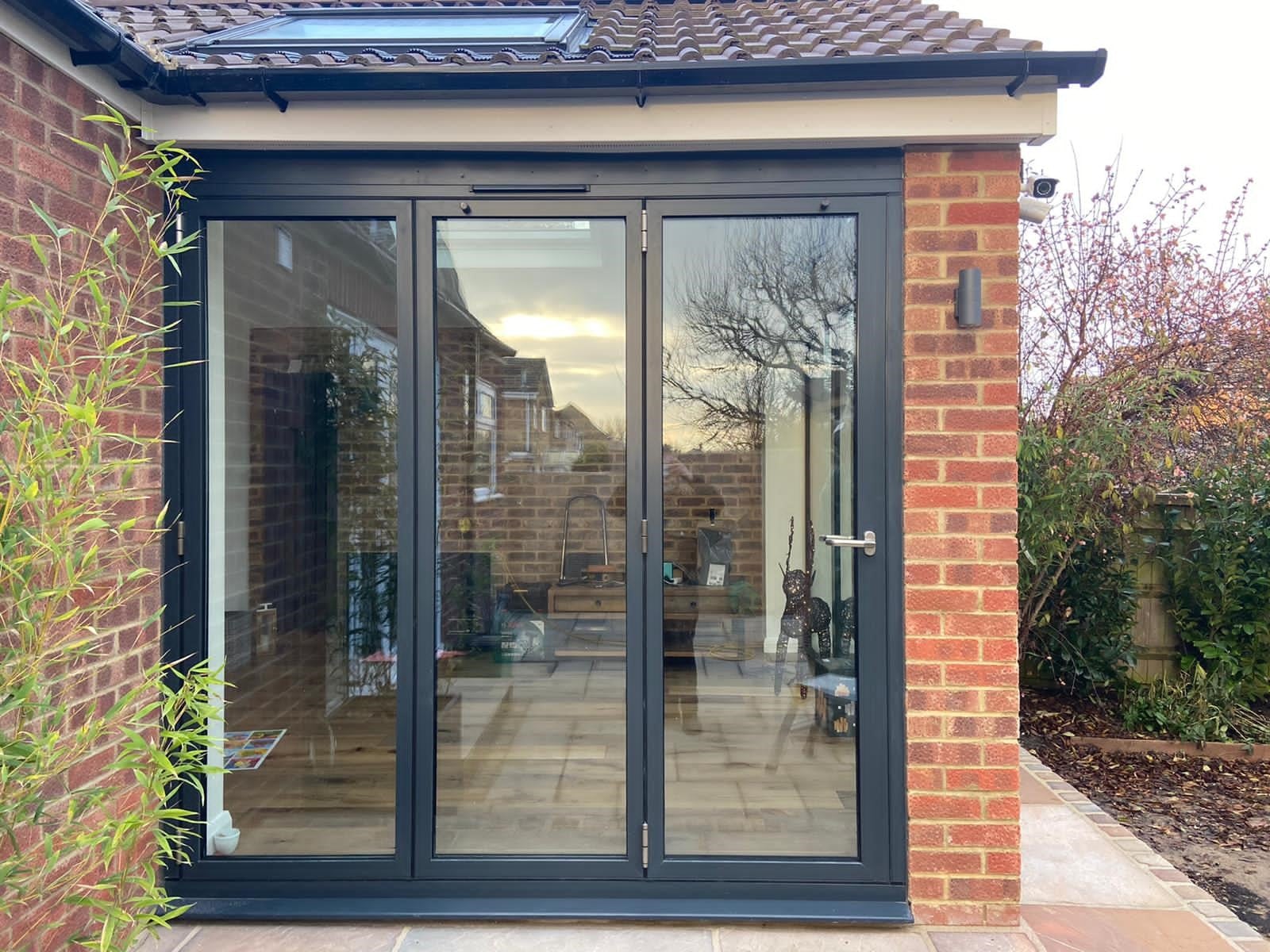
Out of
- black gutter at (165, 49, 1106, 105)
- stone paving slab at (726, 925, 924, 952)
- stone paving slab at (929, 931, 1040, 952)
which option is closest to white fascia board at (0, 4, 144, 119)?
black gutter at (165, 49, 1106, 105)

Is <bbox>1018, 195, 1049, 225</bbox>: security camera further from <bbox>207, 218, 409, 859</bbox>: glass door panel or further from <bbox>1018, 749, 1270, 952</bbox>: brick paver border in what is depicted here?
<bbox>207, 218, 409, 859</bbox>: glass door panel

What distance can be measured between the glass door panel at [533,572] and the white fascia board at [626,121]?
0.30 meters

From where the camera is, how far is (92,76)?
7.23 feet

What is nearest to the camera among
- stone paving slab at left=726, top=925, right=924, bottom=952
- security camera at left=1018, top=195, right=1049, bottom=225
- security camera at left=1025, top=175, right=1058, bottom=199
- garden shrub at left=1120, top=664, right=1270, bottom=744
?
stone paving slab at left=726, top=925, right=924, bottom=952

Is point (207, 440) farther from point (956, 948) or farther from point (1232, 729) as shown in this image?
point (1232, 729)

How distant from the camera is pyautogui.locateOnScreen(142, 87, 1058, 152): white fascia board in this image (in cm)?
237

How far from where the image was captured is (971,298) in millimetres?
2441


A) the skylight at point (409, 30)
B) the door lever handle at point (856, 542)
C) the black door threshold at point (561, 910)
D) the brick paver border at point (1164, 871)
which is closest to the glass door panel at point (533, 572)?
the black door threshold at point (561, 910)

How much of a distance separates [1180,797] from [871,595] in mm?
2576

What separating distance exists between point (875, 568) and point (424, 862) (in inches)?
72.5

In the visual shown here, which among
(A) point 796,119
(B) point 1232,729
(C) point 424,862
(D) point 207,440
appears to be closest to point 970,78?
(A) point 796,119

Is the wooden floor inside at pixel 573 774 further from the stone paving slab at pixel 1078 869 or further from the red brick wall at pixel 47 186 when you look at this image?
the stone paving slab at pixel 1078 869

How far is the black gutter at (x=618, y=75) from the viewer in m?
2.21

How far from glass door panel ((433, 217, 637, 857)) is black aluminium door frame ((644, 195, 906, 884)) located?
263mm
